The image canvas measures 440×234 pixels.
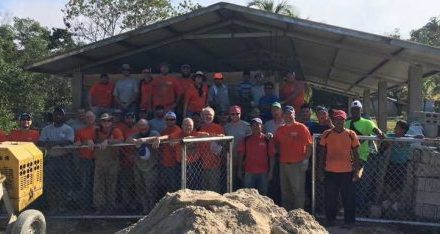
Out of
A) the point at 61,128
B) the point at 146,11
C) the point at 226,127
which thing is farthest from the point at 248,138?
the point at 146,11

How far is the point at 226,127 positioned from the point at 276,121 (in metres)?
0.83

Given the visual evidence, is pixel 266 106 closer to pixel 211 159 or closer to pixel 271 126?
pixel 271 126

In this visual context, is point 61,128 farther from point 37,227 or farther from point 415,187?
point 415,187

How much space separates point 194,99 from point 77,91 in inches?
147

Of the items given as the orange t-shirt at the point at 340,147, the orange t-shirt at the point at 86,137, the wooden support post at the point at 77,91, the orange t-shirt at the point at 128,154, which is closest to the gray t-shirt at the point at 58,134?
the orange t-shirt at the point at 86,137

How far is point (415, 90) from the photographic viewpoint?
10.8 meters

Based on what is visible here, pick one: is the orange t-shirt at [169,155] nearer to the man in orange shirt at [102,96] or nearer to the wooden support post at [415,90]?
the man in orange shirt at [102,96]

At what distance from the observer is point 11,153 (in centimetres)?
668

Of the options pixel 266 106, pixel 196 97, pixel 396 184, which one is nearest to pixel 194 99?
pixel 196 97

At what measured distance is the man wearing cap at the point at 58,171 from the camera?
873cm

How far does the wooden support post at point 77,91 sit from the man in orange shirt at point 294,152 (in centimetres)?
586

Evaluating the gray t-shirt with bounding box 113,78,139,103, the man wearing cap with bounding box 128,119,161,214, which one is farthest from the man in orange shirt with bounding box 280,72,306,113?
the man wearing cap with bounding box 128,119,161,214

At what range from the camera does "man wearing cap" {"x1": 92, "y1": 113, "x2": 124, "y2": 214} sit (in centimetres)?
850

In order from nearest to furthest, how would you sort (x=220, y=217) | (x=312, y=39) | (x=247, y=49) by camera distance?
(x=220, y=217), (x=312, y=39), (x=247, y=49)
